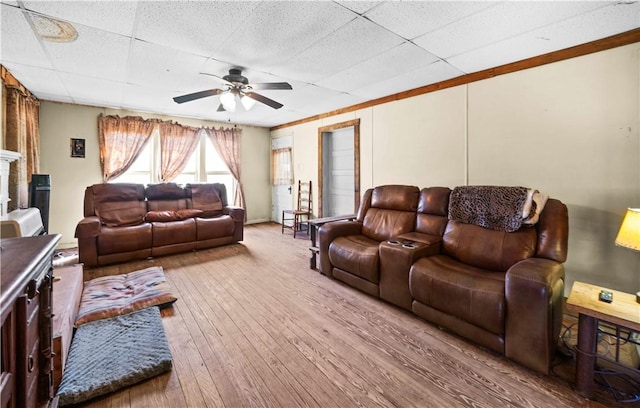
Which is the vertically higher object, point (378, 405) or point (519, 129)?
point (519, 129)

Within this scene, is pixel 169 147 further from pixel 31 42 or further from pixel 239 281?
pixel 239 281

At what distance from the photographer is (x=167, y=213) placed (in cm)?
445

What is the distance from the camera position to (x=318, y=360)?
6.20 ft

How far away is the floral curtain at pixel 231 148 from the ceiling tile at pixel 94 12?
382 centimetres

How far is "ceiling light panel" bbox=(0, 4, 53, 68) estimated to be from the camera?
2.14 metres

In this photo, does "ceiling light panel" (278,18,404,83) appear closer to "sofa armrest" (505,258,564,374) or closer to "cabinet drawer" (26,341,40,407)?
"sofa armrest" (505,258,564,374)

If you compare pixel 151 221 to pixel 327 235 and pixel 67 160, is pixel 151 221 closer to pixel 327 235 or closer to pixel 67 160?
pixel 67 160

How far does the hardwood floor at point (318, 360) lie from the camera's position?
1.58m

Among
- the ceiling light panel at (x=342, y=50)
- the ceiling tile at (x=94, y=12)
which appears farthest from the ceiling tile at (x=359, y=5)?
the ceiling tile at (x=94, y=12)

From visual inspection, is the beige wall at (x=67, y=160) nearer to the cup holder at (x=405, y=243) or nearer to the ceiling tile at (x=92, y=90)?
the ceiling tile at (x=92, y=90)

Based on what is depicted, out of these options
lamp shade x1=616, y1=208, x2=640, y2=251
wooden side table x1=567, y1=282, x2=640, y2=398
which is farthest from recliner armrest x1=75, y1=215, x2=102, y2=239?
lamp shade x1=616, y1=208, x2=640, y2=251

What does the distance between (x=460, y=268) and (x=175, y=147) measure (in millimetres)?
5424

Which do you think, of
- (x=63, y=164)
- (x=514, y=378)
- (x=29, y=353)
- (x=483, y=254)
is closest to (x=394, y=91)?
(x=483, y=254)

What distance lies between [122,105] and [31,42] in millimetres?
2391
